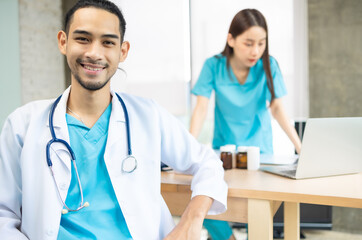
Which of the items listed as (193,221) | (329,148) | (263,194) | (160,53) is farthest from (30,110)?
(160,53)

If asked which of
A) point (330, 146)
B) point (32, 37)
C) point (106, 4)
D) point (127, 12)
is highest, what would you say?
point (127, 12)

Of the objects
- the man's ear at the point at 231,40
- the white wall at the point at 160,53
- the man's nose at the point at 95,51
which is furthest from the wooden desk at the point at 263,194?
the white wall at the point at 160,53

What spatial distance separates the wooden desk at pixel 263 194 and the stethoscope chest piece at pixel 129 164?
0.26 meters

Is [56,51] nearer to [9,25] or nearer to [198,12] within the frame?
[9,25]

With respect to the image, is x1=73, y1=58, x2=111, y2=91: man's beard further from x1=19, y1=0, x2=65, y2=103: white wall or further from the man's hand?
x1=19, y1=0, x2=65, y2=103: white wall

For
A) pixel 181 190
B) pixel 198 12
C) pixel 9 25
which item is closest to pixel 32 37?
pixel 9 25

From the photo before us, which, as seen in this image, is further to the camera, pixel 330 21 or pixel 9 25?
pixel 9 25

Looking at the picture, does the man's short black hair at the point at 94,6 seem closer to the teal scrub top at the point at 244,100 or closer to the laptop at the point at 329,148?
the laptop at the point at 329,148

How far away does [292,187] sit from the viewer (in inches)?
49.5

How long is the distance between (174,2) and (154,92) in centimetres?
88

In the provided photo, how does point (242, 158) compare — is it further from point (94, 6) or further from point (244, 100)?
point (94, 6)

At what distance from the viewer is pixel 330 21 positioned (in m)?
2.98

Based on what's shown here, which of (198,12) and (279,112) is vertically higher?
(198,12)

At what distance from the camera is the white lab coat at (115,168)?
1.03m
